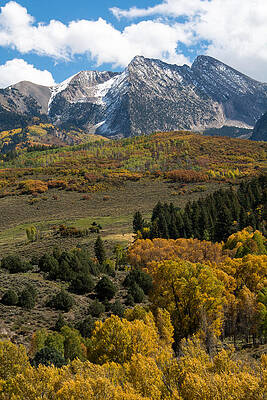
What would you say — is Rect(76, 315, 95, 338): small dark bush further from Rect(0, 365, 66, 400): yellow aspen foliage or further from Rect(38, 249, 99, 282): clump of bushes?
Rect(0, 365, 66, 400): yellow aspen foliage

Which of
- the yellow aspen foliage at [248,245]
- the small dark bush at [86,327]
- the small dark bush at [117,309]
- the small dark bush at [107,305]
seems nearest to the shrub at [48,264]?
the small dark bush at [107,305]

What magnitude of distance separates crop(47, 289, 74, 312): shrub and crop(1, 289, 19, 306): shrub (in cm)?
477

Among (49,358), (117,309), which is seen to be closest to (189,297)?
(117,309)

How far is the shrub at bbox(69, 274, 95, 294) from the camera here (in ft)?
162

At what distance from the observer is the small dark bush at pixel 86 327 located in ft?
121

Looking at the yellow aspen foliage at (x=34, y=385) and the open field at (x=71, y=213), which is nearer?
the yellow aspen foliage at (x=34, y=385)

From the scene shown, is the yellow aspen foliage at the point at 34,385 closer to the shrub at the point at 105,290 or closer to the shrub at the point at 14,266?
the shrub at the point at 105,290

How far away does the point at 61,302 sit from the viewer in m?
41.2

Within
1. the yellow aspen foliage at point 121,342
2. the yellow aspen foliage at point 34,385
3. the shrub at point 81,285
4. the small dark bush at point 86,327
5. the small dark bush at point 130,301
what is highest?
the yellow aspen foliage at point 34,385

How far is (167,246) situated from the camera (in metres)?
78.5

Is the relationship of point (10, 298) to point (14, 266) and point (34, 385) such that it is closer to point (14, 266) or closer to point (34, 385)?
point (14, 266)

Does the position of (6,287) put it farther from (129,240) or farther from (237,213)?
(237,213)

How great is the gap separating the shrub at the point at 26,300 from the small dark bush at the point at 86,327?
22.1 feet

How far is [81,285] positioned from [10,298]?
12993 millimetres
